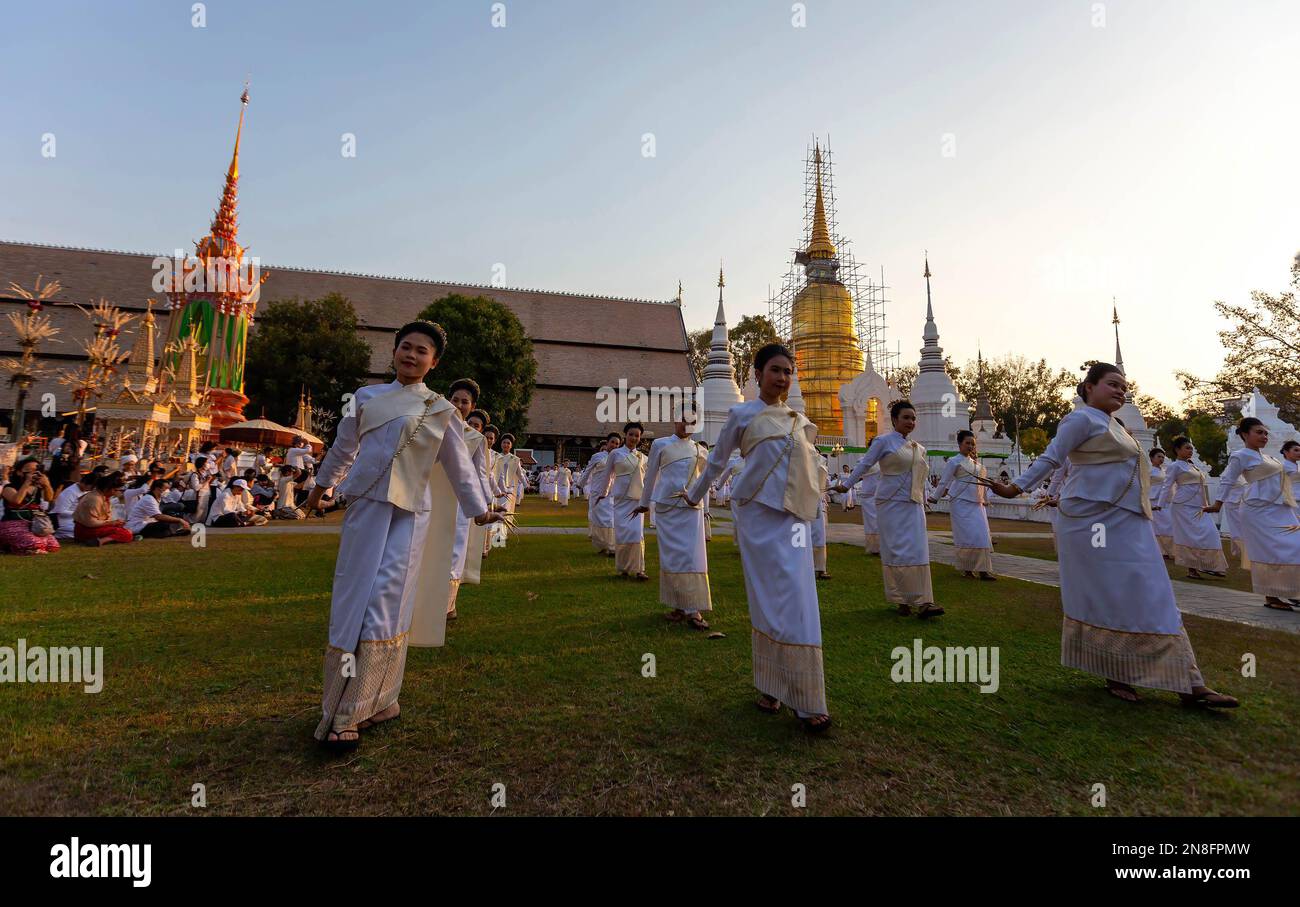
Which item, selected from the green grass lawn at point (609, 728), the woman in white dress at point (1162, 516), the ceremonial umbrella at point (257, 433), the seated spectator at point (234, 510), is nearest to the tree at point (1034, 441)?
the woman in white dress at point (1162, 516)

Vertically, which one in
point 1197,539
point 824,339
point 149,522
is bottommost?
point 1197,539

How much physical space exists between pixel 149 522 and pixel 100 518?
127 cm

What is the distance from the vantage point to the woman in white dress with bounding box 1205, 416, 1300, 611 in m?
5.97

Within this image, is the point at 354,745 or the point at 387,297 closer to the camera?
the point at 354,745

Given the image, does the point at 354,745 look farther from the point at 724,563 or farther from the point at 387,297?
the point at 387,297

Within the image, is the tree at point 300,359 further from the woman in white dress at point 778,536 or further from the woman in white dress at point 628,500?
the woman in white dress at point 778,536

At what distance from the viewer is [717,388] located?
28828 mm

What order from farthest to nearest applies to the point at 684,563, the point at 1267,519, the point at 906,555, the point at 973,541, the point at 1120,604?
the point at 973,541, the point at 1267,519, the point at 906,555, the point at 684,563, the point at 1120,604

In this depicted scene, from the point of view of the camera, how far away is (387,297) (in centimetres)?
4284

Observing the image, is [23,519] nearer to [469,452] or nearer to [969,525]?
[469,452]

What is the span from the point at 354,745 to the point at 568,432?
118 feet

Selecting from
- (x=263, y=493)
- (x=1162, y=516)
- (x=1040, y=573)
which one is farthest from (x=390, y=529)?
(x=263, y=493)

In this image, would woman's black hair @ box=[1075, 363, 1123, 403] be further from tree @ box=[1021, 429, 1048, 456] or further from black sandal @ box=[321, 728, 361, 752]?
tree @ box=[1021, 429, 1048, 456]
